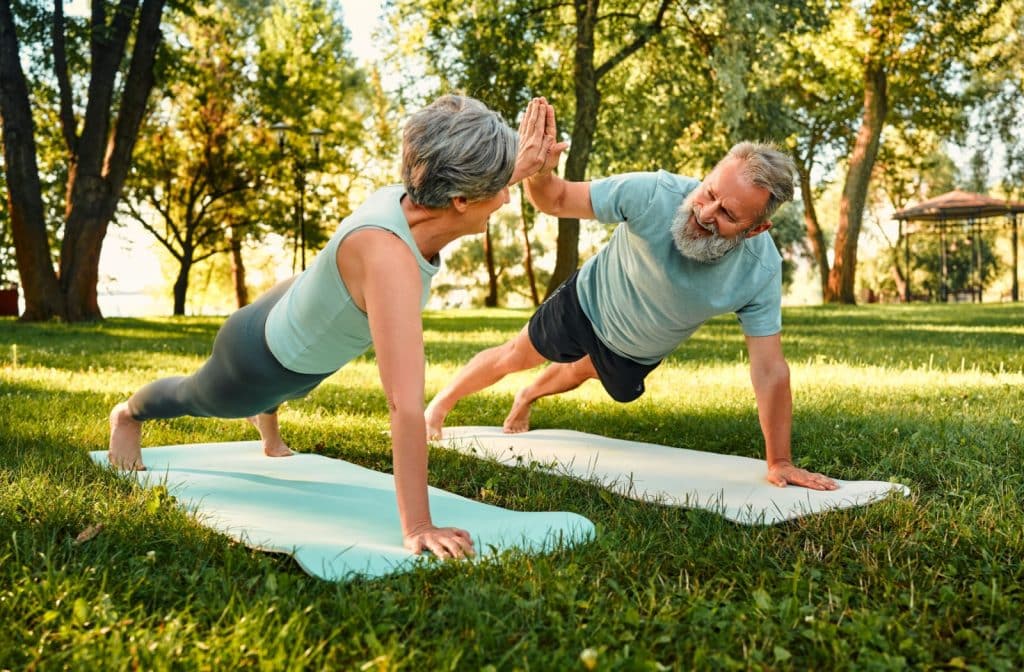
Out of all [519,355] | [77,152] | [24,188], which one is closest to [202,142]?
[77,152]

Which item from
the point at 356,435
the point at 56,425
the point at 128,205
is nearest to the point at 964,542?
the point at 356,435

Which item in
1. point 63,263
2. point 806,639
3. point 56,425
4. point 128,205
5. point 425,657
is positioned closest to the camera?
point 425,657

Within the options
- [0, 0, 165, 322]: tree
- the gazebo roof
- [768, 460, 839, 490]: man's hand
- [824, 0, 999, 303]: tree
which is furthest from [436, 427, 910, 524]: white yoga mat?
the gazebo roof

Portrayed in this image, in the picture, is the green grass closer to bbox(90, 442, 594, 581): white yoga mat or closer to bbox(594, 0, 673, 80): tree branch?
bbox(90, 442, 594, 581): white yoga mat

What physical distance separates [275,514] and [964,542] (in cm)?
226

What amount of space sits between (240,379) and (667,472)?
6.13 ft

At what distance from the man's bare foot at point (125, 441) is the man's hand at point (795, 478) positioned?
2624 mm

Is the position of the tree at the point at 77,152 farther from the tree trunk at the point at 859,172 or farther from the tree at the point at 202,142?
the tree trunk at the point at 859,172

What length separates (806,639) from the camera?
211 centimetres

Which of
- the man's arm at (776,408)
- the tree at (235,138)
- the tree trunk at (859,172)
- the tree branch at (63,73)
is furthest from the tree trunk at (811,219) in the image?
the man's arm at (776,408)

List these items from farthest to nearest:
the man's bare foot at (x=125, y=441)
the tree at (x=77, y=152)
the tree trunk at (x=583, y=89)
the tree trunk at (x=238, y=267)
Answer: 1. the tree trunk at (x=238, y=267)
2. the tree trunk at (x=583, y=89)
3. the tree at (x=77, y=152)
4. the man's bare foot at (x=125, y=441)

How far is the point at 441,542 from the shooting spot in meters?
2.67

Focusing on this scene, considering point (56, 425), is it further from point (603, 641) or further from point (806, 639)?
point (806, 639)

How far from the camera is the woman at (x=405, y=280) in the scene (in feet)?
8.87
